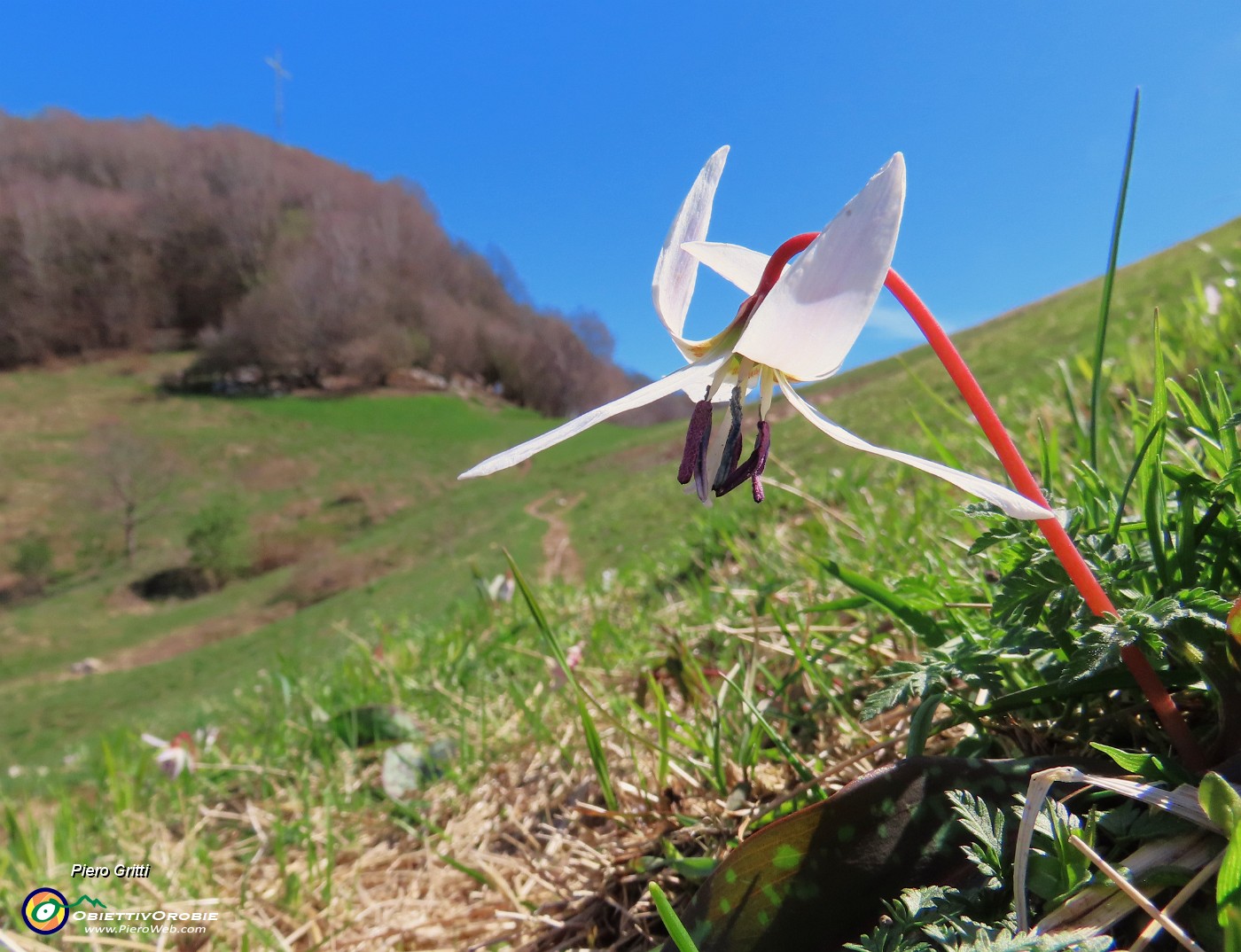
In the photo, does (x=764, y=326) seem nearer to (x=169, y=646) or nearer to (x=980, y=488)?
(x=980, y=488)

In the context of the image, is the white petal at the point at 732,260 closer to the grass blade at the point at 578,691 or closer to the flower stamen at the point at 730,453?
the flower stamen at the point at 730,453

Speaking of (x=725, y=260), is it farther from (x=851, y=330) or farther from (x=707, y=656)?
(x=707, y=656)

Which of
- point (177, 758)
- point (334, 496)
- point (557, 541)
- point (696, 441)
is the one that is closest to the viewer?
point (696, 441)

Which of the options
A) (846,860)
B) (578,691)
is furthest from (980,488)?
(578,691)

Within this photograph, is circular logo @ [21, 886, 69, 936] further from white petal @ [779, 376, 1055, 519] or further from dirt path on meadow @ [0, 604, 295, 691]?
dirt path on meadow @ [0, 604, 295, 691]

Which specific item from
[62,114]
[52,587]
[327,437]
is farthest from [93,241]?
[52,587]

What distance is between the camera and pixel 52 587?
104 ft

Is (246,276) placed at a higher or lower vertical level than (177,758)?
higher

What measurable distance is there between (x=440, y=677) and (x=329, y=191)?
269 ft

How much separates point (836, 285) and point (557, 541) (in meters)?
12.6

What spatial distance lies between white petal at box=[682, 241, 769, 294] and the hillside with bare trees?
57084 millimetres

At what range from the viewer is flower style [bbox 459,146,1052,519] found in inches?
18.2

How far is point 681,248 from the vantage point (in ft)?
2.19

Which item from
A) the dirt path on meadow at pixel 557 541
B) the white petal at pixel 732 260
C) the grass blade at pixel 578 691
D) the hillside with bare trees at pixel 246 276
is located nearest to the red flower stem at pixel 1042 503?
the white petal at pixel 732 260
